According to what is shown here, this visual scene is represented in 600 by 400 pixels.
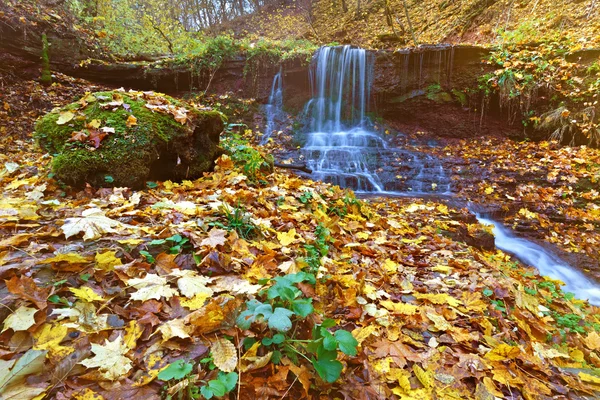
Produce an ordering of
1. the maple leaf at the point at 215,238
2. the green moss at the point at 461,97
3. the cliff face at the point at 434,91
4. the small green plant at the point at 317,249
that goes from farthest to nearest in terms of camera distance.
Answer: the green moss at the point at 461,97
the cliff face at the point at 434,91
the small green plant at the point at 317,249
the maple leaf at the point at 215,238

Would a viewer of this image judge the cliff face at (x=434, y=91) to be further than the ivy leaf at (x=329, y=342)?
Yes

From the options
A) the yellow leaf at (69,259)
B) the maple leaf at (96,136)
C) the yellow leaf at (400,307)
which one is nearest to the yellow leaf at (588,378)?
the yellow leaf at (400,307)

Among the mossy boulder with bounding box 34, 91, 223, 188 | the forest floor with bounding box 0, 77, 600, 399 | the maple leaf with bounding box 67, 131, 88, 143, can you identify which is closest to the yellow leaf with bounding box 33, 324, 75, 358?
the forest floor with bounding box 0, 77, 600, 399

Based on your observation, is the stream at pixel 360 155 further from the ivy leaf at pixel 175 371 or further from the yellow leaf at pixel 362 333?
the ivy leaf at pixel 175 371

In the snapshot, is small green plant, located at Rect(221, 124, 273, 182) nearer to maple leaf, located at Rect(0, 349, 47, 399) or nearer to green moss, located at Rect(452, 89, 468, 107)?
maple leaf, located at Rect(0, 349, 47, 399)

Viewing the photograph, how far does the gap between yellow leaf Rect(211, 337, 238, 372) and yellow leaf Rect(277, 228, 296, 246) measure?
3.42 ft

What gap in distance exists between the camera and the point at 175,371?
3.56 ft

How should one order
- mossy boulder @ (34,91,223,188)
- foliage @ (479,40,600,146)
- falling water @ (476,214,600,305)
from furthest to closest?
foliage @ (479,40,600,146) → falling water @ (476,214,600,305) → mossy boulder @ (34,91,223,188)

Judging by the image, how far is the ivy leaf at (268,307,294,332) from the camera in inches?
44.8

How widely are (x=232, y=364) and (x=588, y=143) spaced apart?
1047cm

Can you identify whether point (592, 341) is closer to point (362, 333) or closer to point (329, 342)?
point (362, 333)

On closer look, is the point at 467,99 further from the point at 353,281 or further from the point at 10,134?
the point at 10,134

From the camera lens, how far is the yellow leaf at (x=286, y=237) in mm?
2280

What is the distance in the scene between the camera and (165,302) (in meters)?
1.49
